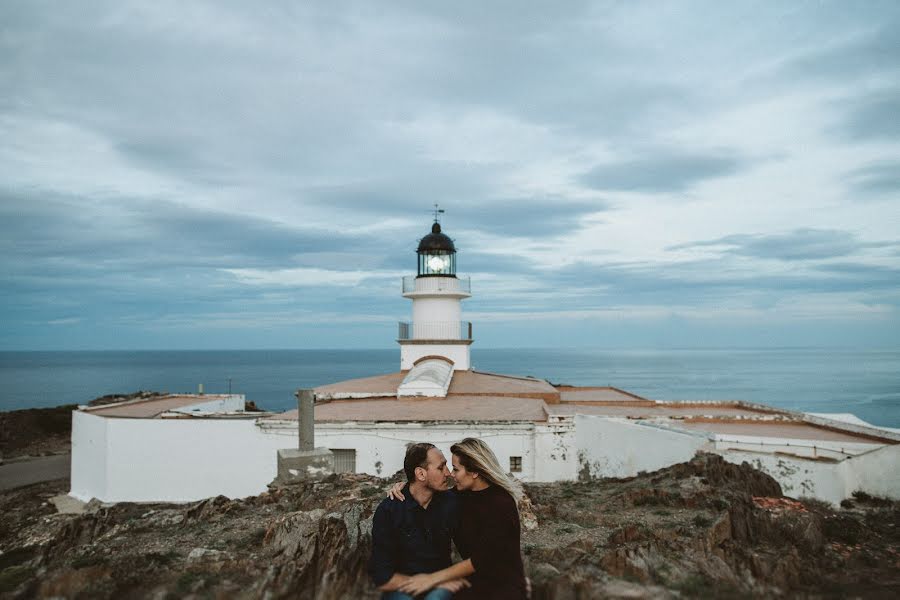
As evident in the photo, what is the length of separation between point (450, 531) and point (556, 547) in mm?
2221

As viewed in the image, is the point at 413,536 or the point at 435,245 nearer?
the point at 413,536

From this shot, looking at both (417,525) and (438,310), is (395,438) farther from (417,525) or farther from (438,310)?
(417,525)

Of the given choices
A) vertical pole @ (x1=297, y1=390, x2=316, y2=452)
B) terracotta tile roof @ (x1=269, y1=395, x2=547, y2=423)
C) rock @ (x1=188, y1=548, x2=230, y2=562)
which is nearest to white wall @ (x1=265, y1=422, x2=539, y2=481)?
terracotta tile roof @ (x1=269, y1=395, x2=547, y2=423)

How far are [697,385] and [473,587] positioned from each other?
293 feet

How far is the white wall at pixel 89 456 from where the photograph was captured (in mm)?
14703

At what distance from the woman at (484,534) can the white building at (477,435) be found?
7.87 m

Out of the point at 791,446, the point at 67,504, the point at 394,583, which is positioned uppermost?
the point at 394,583

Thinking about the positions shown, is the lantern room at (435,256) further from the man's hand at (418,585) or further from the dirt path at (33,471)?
the man's hand at (418,585)

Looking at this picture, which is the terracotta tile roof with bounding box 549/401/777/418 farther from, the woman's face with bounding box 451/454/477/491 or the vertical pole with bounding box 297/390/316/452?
the woman's face with bounding box 451/454/477/491

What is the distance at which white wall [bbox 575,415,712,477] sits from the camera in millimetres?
10734

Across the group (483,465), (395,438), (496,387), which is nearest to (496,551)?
(483,465)

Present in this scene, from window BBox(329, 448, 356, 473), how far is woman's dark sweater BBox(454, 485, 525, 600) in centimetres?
1088

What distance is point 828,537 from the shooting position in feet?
19.6

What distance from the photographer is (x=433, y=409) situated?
1554cm
